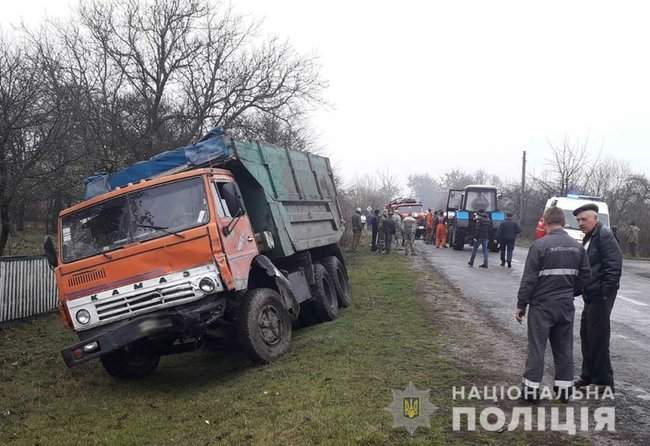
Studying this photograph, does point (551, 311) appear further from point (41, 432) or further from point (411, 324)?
point (41, 432)

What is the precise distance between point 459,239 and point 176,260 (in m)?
19.6

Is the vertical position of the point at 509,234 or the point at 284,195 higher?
the point at 284,195

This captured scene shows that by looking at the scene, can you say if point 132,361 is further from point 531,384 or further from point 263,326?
point 531,384

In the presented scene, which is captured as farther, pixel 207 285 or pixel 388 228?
pixel 388 228

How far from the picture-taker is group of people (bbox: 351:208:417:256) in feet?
73.0

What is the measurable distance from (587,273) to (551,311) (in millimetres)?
475

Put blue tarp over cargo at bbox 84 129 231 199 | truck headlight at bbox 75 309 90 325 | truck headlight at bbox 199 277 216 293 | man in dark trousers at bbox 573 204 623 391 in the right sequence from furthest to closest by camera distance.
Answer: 1. blue tarp over cargo at bbox 84 129 231 199
2. truck headlight at bbox 75 309 90 325
3. truck headlight at bbox 199 277 216 293
4. man in dark trousers at bbox 573 204 623 391

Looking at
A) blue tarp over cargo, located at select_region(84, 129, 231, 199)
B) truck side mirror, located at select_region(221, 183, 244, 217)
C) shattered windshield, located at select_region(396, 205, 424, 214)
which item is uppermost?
blue tarp over cargo, located at select_region(84, 129, 231, 199)

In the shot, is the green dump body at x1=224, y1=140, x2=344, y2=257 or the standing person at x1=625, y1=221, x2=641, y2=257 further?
the standing person at x1=625, y1=221, x2=641, y2=257

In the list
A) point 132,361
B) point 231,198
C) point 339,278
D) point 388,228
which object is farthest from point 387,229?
point 132,361

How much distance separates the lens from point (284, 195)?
8.79m

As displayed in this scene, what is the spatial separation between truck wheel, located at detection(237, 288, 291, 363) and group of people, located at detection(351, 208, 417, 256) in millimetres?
15018

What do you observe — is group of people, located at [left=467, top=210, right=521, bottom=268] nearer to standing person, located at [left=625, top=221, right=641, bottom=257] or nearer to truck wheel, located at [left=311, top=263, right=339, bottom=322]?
→ truck wheel, located at [left=311, top=263, right=339, bottom=322]

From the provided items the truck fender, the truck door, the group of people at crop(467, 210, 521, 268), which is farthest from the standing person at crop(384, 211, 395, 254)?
the truck door
